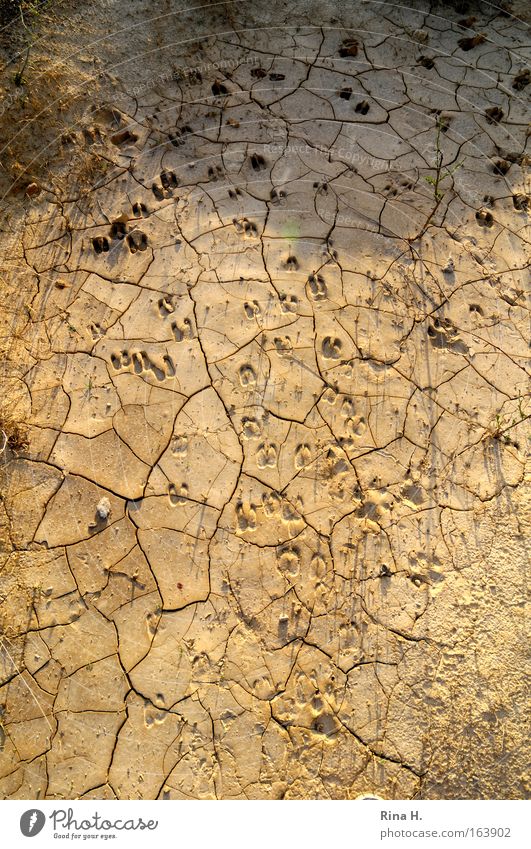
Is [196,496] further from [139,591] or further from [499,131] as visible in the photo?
[499,131]

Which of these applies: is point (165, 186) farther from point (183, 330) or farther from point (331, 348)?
point (331, 348)

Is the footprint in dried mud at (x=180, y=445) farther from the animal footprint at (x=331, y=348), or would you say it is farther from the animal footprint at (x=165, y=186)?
the animal footprint at (x=165, y=186)

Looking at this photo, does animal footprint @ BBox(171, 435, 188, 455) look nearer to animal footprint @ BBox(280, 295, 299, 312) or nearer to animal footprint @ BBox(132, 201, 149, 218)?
animal footprint @ BBox(280, 295, 299, 312)

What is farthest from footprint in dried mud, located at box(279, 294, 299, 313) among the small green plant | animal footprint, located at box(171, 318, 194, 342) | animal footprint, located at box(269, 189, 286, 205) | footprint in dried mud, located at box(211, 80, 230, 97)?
footprint in dried mud, located at box(211, 80, 230, 97)

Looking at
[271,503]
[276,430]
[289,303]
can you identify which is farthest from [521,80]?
[271,503]

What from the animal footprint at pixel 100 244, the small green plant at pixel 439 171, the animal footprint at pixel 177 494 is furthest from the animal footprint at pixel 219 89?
the animal footprint at pixel 177 494
